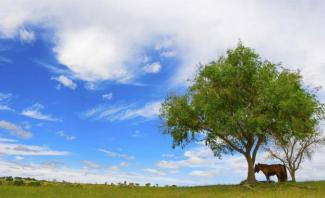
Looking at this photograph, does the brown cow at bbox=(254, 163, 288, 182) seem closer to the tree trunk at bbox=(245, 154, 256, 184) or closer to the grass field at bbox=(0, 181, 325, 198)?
the tree trunk at bbox=(245, 154, 256, 184)

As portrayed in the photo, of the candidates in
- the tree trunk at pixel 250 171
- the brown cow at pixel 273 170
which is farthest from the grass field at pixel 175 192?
the brown cow at pixel 273 170

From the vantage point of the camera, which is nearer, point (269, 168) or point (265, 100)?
point (265, 100)

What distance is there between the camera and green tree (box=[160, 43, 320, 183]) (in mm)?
43500

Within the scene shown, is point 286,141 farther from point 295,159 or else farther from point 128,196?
point 128,196

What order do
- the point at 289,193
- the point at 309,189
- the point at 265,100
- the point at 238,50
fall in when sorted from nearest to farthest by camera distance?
the point at 289,193 < the point at 309,189 < the point at 265,100 < the point at 238,50

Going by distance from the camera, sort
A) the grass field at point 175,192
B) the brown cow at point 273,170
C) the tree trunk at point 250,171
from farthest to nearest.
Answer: the brown cow at point 273,170, the tree trunk at point 250,171, the grass field at point 175,192

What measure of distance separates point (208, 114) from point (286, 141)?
33.6ft

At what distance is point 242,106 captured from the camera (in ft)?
149

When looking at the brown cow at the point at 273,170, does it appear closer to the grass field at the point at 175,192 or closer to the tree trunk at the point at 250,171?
the tree trunk at the point at 250,171

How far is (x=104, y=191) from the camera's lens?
42.8m

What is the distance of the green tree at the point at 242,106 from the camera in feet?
143

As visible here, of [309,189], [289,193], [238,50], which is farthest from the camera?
[238,50]

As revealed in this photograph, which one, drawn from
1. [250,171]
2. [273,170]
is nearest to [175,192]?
[250,171]

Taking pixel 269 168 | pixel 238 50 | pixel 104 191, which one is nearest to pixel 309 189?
pixel 269 168
